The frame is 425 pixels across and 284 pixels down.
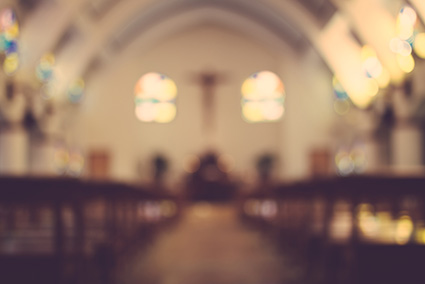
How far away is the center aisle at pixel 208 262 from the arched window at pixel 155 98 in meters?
11.6

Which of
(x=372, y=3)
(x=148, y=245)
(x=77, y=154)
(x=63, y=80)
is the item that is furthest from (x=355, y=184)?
(x=77, y=154)

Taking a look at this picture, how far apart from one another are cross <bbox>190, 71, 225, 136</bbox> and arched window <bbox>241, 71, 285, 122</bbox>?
1372 millimetres

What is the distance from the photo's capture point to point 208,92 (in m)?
18.2

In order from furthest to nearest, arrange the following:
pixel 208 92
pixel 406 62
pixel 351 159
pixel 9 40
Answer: pixel 208 92 < pixel 351 159 < pixel 9 40 < pixel 406 62

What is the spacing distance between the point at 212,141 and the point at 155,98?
290 cm

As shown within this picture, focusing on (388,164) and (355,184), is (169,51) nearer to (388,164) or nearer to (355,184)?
(388,164)

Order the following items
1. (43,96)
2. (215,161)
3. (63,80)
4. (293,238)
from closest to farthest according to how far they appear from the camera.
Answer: (293,238) < (43,96) < (63,80) < (215,161)

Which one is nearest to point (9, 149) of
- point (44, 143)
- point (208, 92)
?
point (44, 143)

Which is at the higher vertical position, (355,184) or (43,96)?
(43,96)

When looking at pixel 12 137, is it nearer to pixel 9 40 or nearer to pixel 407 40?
pixel 9 40

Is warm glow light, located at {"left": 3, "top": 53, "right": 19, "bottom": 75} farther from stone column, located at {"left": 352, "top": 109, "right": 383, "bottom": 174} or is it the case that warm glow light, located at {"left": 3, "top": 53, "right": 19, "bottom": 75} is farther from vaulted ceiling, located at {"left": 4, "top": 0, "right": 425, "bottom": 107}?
stone column, located at {"left": 352, "top": 109, "right": 383, "bottom": 174}

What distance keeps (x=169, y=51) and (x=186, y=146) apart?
397 cm

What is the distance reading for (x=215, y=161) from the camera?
16.8 m

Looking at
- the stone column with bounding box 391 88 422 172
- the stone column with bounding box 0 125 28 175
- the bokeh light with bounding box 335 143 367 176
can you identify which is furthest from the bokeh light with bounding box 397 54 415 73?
the stone column with bounding box 0 125 28 175
